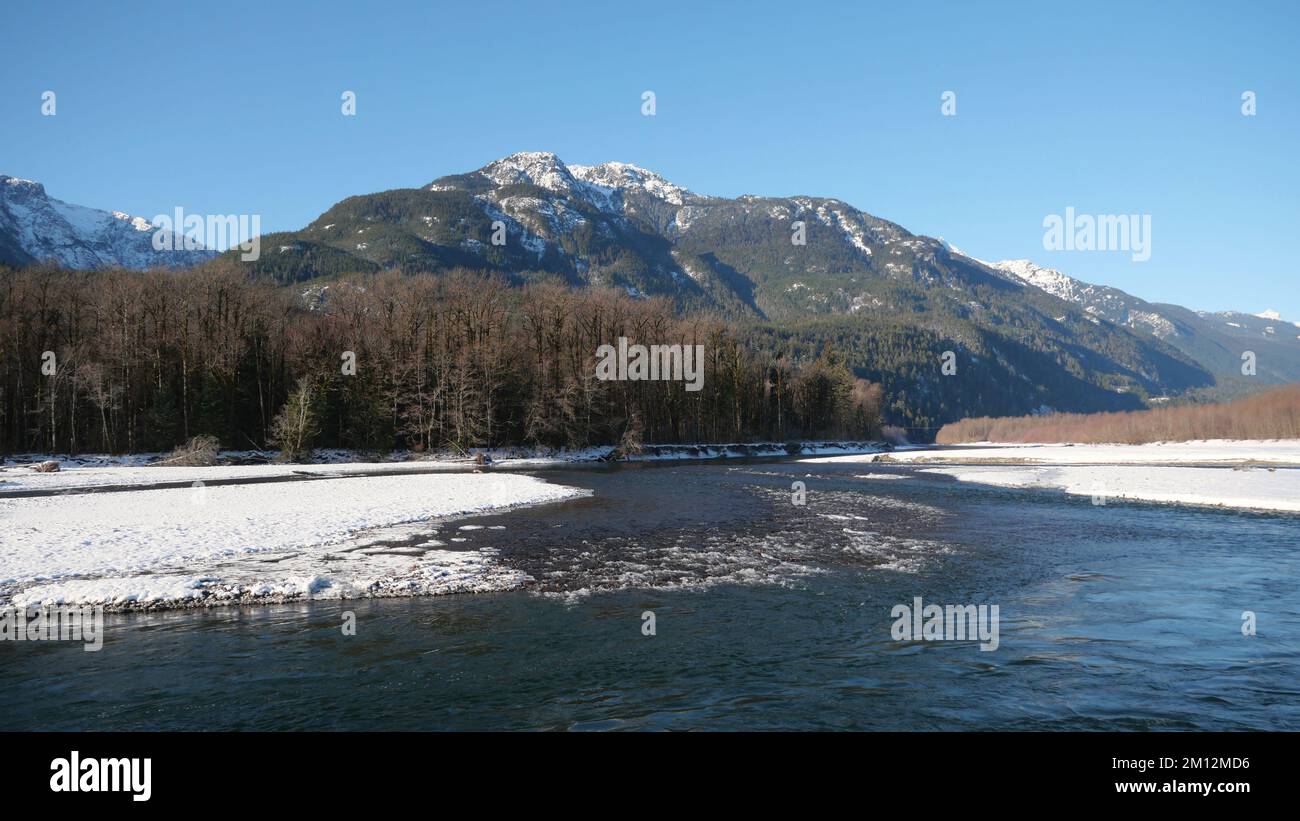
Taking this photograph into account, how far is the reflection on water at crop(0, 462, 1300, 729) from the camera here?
9383 mm

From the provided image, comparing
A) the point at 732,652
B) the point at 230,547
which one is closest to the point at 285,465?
the point at 230,547

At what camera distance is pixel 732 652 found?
40.1 feet

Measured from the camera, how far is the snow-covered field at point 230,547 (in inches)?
639

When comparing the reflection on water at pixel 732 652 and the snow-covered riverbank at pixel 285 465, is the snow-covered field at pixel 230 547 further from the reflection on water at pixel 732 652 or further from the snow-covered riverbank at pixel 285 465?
the snow-covered riverbank at pixel 285 465

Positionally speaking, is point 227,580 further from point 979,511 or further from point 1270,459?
point 1270,459

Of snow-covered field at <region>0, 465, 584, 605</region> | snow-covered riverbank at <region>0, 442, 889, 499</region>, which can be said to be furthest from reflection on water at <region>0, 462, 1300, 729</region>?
snow-covered riverbank at <region>0, 442, 889, 499</region>

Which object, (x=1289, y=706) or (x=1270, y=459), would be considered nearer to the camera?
(x=1289, y=706)

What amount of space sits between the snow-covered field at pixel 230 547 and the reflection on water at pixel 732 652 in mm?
1345

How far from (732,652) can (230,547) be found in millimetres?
16788

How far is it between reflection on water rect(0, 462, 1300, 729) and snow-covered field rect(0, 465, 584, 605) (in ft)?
4.41

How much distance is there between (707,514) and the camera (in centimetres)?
3241

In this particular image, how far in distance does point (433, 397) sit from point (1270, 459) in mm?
88148
